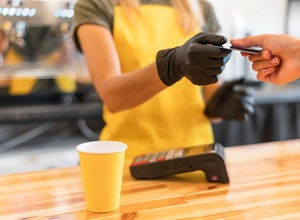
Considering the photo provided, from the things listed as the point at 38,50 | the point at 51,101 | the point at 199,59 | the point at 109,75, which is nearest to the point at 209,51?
the point at 199,59

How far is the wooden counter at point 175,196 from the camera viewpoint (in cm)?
77

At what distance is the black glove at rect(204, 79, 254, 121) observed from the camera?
1.34 m

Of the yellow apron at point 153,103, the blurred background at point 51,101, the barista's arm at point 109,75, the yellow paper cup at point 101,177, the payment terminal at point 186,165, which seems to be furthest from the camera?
the blurred background at point 51,101

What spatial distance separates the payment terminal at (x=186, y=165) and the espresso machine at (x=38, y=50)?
1110 mm

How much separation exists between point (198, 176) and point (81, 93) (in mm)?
1173

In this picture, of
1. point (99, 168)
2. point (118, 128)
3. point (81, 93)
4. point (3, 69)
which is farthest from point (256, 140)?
point (99, 168)

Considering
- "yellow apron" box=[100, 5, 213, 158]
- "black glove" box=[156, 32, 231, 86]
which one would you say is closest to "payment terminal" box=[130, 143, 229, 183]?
"black glove" box=[156, 32, 231, 86]

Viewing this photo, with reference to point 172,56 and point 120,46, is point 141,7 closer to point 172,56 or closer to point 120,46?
point 120,46

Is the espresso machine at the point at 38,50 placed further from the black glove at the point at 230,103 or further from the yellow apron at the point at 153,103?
the black glove at the point at 230,103

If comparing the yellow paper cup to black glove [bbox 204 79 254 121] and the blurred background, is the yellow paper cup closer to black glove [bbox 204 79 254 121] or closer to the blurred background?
black glove [bbox 204 79 254 121]

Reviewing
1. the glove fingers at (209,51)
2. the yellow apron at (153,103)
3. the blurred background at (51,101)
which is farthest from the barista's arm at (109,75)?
the blurred background at (51,101)

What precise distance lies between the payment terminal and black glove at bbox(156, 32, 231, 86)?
17cm

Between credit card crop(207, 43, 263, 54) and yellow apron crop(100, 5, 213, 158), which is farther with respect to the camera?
yellow apron crop(100, 5, 213, 158)

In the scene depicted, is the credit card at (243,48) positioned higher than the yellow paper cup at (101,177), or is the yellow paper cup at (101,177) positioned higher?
the credit card at (243,48)
